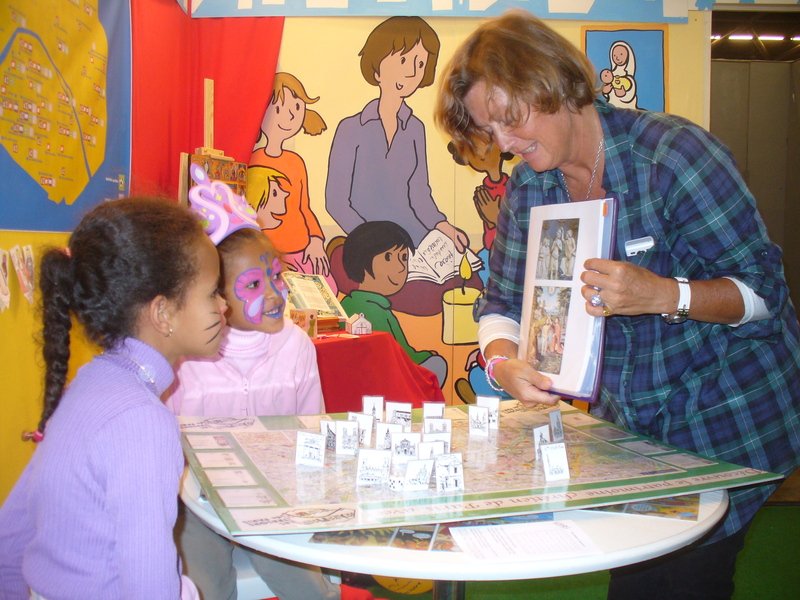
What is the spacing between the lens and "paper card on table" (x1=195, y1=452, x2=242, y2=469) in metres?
1.20

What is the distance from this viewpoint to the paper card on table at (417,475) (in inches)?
43.9

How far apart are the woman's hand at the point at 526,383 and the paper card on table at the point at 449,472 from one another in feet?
1.13

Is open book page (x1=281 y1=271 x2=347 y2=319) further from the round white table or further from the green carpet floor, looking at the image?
the round white table

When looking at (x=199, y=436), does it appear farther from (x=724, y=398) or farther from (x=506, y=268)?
(x=724, y=398)

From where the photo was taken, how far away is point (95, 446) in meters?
1.06

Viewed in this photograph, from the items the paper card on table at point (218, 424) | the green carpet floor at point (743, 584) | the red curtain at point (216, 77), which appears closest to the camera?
the paper card on table at point (218, 424)

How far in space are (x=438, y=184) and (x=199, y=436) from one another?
340cm

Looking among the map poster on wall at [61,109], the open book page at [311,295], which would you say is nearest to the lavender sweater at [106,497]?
the map poster on wall at [61,109]

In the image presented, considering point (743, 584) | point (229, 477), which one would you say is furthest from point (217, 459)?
point (743, 584)

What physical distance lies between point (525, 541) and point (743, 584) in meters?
2.30

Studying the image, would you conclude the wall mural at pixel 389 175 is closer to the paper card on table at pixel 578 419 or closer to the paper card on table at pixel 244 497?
the paper card on table at pixel 578 419

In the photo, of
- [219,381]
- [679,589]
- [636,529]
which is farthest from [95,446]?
[679,589]

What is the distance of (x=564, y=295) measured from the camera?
53.7 inches

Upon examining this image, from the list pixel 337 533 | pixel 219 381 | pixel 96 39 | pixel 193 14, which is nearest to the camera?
pixel 337 533
